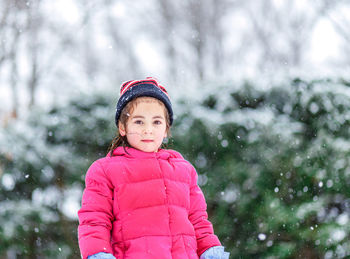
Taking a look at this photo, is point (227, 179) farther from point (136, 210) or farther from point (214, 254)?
point (136, 210)

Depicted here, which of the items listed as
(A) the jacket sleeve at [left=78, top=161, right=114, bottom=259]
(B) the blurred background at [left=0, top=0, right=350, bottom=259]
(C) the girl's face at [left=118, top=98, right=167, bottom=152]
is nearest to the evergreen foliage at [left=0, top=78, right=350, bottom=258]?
(B) the blurred background at [left=0, top=0, right=350, bottom=259]

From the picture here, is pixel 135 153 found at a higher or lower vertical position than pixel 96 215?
higher

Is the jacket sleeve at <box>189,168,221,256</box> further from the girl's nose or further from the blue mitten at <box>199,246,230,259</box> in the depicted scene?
the girl's nose

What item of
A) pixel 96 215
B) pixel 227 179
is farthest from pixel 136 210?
pixel 227 179

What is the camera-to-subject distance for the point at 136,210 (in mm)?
2119

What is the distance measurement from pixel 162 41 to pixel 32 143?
44.1 feet

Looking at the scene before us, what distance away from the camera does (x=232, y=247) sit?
3713 millimetres

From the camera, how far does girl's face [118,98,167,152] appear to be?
2248 mm

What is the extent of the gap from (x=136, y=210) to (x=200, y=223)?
455mm

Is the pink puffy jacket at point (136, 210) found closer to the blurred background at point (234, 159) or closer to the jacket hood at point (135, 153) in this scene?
the jacket hood at point (135, 153)

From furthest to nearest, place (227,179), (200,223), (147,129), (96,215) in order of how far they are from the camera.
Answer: (227,179) → (200,223) → (147,129) → (96,215)

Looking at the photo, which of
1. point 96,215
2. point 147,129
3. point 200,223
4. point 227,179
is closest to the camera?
point 96,215

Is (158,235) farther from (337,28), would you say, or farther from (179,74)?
(179,74)

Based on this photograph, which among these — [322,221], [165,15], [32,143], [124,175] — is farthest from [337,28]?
[124,175]
